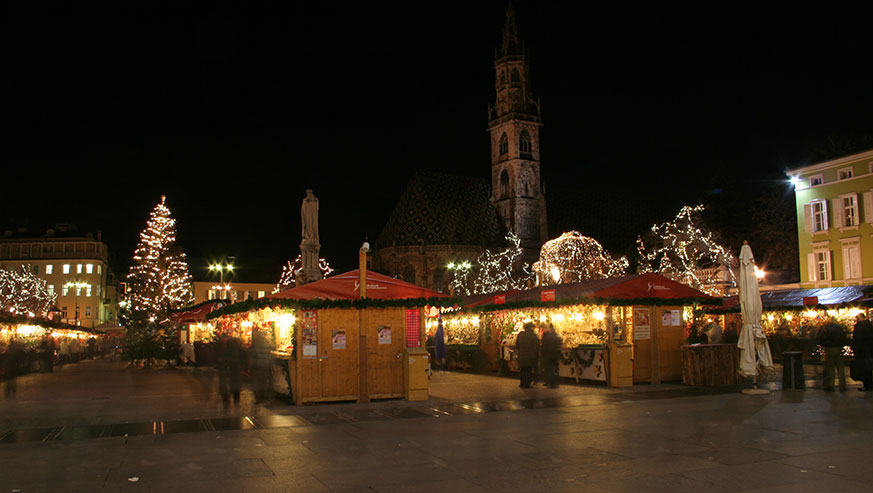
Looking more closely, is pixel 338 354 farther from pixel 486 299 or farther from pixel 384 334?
pixel 486 299

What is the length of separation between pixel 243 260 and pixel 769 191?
5811 cm

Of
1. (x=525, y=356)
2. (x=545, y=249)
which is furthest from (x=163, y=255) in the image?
(x=525, y=356)

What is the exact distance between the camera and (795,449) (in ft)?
28.5

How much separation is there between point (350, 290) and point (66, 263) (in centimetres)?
7040

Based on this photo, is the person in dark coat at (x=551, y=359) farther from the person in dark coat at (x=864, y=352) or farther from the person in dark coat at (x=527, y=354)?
the person in dark coat at (x=864, y=352)

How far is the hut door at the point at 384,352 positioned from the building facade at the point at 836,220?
28.6m

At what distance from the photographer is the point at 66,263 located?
75.6 meters

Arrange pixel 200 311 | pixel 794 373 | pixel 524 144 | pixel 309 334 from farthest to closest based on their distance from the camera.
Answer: pixel 524 144, pixel 200 311, pixel 794 373, pixel 309 334

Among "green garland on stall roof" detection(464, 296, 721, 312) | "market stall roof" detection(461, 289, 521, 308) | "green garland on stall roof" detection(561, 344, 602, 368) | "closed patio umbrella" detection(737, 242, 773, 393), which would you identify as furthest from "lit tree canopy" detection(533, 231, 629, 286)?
"closed patio umbrella" detection(737, 242, 773, 393)

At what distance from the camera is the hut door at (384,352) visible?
49.2 feet

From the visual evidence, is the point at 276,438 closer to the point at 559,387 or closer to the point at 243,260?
the point at 559,387

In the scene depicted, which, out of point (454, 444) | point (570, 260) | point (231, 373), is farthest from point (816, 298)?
point (454, 444)

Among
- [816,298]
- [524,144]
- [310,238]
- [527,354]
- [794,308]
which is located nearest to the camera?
[527,354]

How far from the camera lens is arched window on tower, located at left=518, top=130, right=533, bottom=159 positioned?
252 feet
